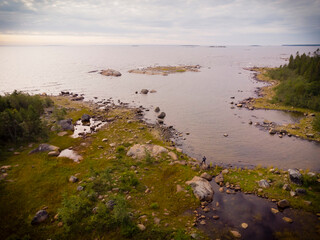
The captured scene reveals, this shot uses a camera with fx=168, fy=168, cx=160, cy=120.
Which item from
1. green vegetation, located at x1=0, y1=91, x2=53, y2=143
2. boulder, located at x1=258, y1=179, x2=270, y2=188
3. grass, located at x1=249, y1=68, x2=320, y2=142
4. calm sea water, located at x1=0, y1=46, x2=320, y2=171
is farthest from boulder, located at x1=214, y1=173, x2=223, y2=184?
green vegetation, located at x1=0, y1=91, x2=53, y2=143

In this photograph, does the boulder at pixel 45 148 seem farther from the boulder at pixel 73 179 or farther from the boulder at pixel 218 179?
the boulder at pixel 218 179

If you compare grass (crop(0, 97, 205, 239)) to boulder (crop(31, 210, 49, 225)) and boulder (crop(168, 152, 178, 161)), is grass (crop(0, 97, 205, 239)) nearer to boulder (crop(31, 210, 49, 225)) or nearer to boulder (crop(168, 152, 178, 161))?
boulder (crop(31, 210, 49, 225))

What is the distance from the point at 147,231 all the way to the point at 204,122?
33.1 meters

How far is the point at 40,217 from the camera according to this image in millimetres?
16938

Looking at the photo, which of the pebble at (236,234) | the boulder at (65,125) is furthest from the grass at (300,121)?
the boulder at (65,125)

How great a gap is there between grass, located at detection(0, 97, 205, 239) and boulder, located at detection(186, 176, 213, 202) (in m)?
0.72

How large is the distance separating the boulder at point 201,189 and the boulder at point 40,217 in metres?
16.1

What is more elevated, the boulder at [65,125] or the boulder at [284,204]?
the boulder at [65,125]

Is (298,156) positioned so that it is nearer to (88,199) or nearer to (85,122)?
(88,199)

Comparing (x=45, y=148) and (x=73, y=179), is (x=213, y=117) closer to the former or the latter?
(x=73, y=179)


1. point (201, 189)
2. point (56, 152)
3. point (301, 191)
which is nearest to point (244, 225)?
point (201, 189)

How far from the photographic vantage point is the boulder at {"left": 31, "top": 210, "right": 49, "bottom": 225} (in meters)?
16.6

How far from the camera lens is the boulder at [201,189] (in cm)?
1967

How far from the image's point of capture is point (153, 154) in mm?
28000
